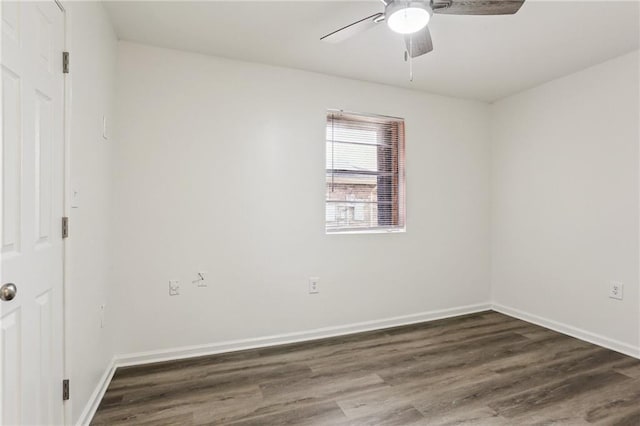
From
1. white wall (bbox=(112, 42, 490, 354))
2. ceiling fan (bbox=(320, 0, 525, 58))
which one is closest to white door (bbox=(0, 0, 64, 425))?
white wall (bbox=(112, 42, 490, 354))

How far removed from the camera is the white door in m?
1.15

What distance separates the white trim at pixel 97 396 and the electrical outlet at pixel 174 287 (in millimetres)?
605

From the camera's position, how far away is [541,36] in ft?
8.11

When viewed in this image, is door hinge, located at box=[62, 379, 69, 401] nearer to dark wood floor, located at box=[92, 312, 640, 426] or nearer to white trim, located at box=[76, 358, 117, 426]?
white trim, located at box=[76, 358, 117, 426]

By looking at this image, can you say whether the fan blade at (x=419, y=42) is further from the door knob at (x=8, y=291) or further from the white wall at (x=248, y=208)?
the door knob at (x=8, y=291)

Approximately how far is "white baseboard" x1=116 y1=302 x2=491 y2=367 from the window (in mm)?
952

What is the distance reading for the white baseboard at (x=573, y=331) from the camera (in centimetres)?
276

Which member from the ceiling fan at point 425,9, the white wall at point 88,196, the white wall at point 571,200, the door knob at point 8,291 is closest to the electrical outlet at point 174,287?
the white wall at point 88,196

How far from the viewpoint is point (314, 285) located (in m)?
3.12

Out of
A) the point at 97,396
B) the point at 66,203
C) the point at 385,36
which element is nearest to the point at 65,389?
the point at 97,396

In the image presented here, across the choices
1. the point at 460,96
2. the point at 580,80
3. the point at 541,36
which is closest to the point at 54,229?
the point at 541,36

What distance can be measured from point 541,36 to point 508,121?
1.42 m

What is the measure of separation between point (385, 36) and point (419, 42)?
1.63ft

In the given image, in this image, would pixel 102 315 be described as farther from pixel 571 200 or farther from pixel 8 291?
pixel 571 200
